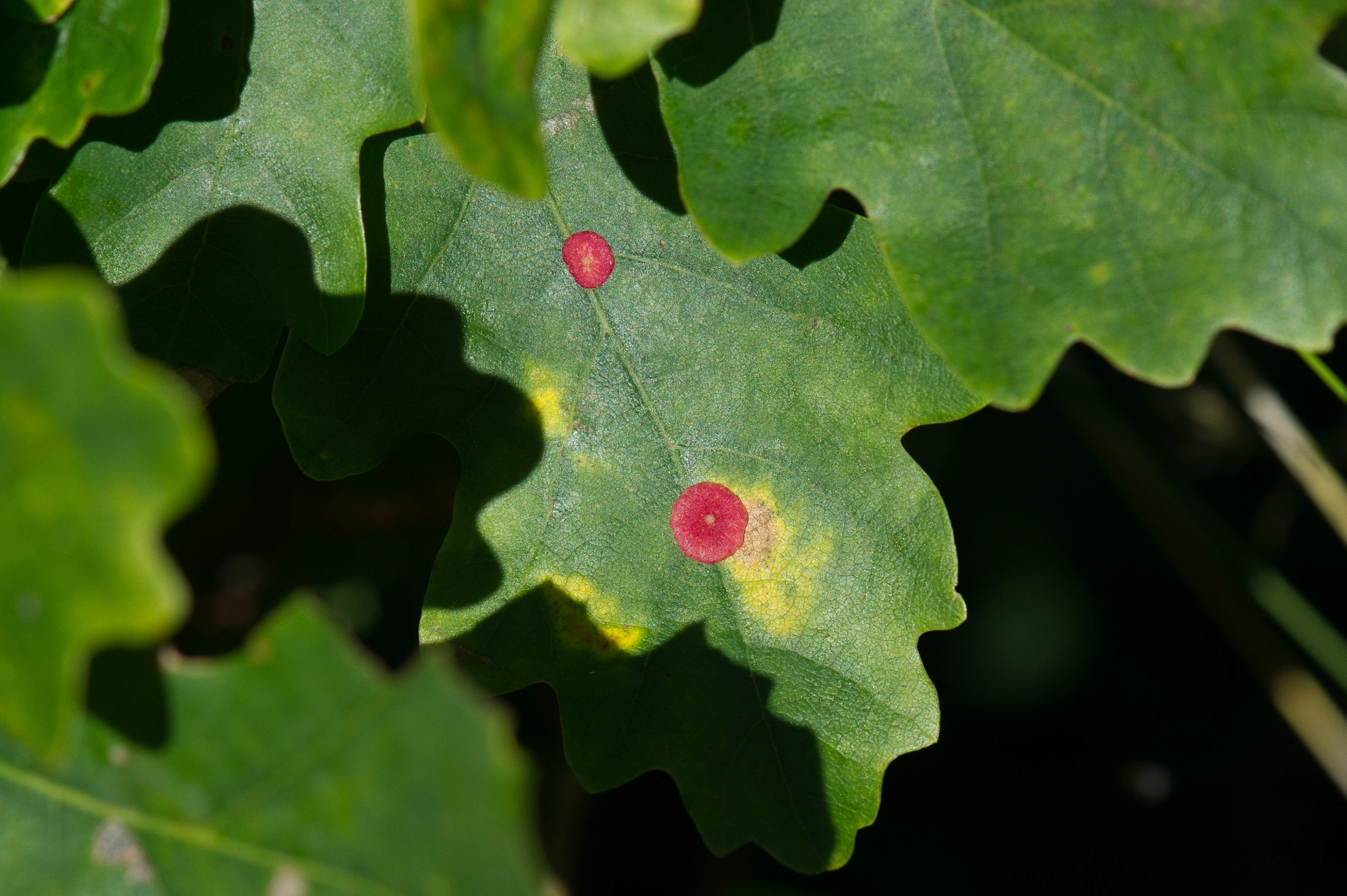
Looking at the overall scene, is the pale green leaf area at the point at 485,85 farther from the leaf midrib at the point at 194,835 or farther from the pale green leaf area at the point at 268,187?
the leaf midrib at the point at 194,835

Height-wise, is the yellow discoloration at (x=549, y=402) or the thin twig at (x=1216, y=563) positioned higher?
the yellow discoloration at (x=549, y=402)

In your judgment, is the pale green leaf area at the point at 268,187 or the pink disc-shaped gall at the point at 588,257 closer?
the pale green leaf area at the point at 268,187

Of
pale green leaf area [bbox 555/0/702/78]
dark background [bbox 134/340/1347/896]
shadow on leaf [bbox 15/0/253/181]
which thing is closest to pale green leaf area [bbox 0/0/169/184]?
shadow on leaf [bbox 15/0/253/181]

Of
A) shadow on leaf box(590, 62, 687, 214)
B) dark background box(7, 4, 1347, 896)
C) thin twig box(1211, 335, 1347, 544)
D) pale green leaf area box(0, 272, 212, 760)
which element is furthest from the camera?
dark background box(7, 4, 1347, 896)

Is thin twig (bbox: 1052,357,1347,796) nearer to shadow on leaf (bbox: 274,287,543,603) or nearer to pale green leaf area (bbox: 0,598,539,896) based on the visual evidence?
shadow on leaf (bbox: 274,287,543,603)

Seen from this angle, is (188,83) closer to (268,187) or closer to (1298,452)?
(268,187)

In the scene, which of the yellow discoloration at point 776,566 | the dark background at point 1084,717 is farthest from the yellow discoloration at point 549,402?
the dark background at point 1084,717

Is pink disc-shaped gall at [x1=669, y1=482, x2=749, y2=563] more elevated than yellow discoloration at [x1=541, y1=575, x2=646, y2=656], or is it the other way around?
pink disc-shaped gall at [x1=669, y1=482, x2=749, y2=563]
